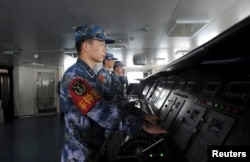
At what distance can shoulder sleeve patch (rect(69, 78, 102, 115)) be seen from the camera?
52.1 inches

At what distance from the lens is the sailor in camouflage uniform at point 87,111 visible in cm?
133

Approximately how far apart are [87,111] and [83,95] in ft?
0.32

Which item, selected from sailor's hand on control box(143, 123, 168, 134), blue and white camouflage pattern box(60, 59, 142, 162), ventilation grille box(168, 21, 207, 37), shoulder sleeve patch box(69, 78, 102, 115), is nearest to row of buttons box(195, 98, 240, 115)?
sailor's hand on control box(143, 123, 168, 134)

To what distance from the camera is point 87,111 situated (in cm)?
132

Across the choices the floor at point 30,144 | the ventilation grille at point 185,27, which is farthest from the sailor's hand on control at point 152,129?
the floor at point 30,144

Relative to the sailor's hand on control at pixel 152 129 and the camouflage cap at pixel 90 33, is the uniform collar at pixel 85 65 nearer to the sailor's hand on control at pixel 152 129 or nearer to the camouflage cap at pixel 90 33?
the camouflage cap at pixel 90 33

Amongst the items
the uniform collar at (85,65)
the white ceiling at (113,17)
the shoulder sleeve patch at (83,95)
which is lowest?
the shoulder sleeve patch at (83,95)

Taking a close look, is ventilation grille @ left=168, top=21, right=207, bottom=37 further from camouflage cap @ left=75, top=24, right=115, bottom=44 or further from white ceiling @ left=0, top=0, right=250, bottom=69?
camouflage cap @ left=75, top=24, right=115, bottom=44

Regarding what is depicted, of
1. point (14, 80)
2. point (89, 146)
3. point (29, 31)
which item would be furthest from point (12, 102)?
point (89, 146)

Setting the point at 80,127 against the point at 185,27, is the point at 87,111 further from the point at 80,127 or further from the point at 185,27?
the point at 185,27

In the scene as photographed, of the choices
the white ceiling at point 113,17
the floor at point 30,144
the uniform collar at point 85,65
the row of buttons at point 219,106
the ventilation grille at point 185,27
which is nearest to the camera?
the row of buttons at point 219,106

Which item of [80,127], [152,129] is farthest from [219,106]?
[80,127]

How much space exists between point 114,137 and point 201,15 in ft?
9.49

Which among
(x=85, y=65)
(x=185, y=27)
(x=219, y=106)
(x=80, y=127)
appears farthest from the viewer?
(x=185, y=27)
